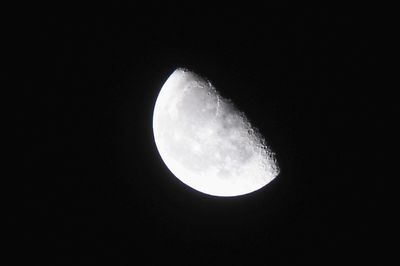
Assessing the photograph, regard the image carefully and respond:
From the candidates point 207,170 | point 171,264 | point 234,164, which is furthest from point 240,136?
point 171,264

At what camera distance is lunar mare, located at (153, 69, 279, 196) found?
246 cm

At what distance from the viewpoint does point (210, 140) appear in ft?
8.06

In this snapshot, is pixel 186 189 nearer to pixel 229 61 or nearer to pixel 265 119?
pixel 265 119

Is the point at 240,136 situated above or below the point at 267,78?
below

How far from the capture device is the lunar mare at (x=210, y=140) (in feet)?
8.06

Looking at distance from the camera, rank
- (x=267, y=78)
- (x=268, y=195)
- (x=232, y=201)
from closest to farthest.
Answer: (x=267, y=78), (x=268, y=195), (x=232, y=201)

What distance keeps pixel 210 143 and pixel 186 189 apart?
A: 997mm

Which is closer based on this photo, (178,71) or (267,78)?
(267,78)

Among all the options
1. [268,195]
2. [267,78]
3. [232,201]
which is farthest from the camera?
[232,201]

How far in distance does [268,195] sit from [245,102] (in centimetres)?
120

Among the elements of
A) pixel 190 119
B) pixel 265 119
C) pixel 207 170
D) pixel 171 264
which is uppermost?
pixel 265 119

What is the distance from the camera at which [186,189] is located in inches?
129

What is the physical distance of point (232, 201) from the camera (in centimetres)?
347

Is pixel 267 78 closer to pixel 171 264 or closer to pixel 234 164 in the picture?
pixel 234 164
